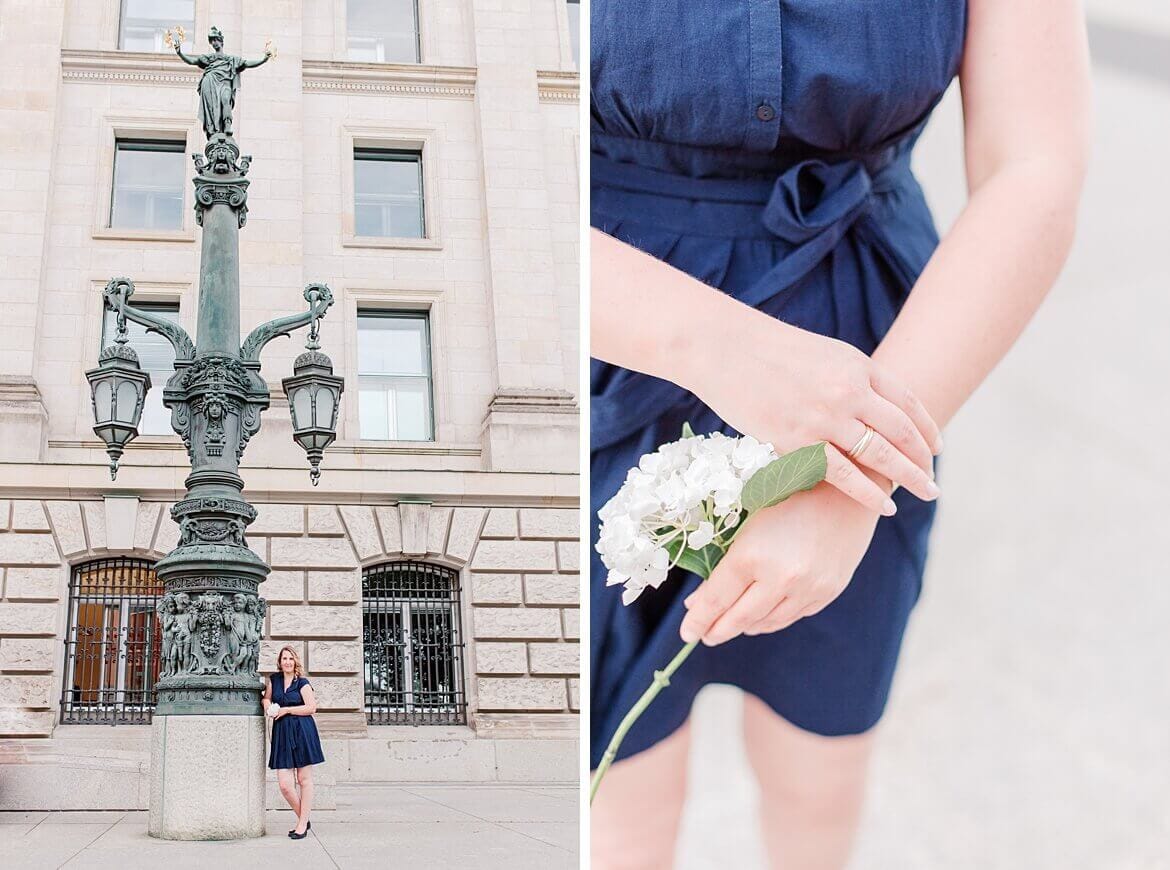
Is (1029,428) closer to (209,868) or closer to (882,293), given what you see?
(882,293)

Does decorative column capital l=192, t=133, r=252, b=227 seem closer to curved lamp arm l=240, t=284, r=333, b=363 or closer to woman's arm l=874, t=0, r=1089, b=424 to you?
curved lamp arm l=240, t=284, r=333, b=363

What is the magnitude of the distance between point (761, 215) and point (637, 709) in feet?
3.98

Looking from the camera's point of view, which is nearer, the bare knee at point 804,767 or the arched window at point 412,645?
the bare knee at point 804,767

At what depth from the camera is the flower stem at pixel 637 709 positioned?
2.91 meters

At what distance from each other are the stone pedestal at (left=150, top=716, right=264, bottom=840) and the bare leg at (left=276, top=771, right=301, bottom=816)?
851 millimetres

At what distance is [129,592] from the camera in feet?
54.6

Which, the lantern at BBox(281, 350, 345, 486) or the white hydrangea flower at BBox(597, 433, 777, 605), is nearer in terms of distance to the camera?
the white hydrangea flower at BBox(597, 433, 777, 605)

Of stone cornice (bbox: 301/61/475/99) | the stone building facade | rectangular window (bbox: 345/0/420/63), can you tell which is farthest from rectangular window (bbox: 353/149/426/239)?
rectangular window (bbox: 345/0/420/63)

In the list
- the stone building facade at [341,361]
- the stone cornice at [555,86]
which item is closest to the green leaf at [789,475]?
the stone building facade at [341,361]

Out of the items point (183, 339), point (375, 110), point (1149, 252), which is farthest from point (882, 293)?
point (375, 110)

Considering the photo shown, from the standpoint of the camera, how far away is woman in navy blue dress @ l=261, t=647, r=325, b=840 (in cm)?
1005

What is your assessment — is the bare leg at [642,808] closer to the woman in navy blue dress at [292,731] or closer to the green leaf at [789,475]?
the green leaf at [789,475]

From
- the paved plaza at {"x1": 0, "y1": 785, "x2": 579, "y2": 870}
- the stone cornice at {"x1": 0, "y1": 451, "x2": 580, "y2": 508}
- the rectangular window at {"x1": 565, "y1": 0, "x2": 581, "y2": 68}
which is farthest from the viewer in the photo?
the rectangular window at {"x1": 565, "y1": 0, "x2": 581, "y2": 68}

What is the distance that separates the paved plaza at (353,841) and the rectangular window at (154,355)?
682cm
